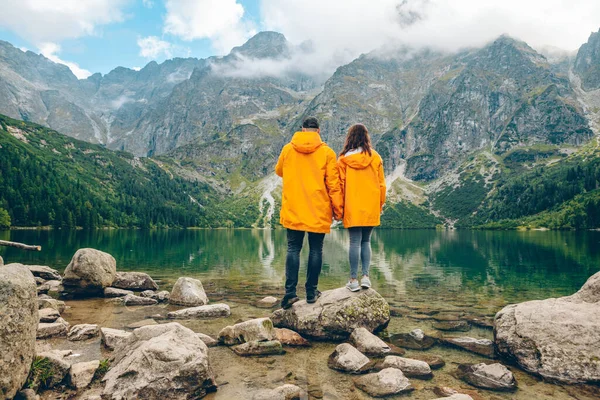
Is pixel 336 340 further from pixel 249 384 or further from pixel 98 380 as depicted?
pixel 98 380

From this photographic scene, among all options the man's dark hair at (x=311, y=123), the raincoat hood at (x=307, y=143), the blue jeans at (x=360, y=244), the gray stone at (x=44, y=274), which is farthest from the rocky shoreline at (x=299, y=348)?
the gray stone at (x=44, y=274)

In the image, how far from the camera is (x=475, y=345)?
10727 millimetres

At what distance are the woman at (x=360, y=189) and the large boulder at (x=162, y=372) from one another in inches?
212

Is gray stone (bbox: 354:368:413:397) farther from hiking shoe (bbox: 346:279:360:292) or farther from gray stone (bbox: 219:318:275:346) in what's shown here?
hiking shoe (bbox: 346:279:360:292)

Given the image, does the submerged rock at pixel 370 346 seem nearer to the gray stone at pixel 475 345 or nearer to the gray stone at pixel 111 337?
→ the gray stone at pixel 475 345

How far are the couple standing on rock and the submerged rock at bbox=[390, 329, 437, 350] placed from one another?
2.77 m

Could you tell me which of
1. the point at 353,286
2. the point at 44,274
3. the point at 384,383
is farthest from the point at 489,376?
the point at 44,274

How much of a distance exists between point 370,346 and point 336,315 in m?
1.60

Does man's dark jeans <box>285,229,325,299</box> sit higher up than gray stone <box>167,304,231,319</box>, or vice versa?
man's dark jeans <box>285,229,325,299</box>

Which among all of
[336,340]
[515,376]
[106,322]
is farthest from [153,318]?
[515,376]

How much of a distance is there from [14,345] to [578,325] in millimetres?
12141

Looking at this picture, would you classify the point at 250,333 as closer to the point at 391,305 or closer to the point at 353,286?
the point at 353,286

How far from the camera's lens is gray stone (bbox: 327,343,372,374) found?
8.63 meters

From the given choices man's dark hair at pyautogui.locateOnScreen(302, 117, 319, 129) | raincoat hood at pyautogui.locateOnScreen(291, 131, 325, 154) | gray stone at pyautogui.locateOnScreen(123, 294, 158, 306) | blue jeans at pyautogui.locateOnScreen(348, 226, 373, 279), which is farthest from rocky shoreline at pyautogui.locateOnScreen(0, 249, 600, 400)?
man's dark hair at pyautogui.locateOnScreen(302, 117, 319, 129)
